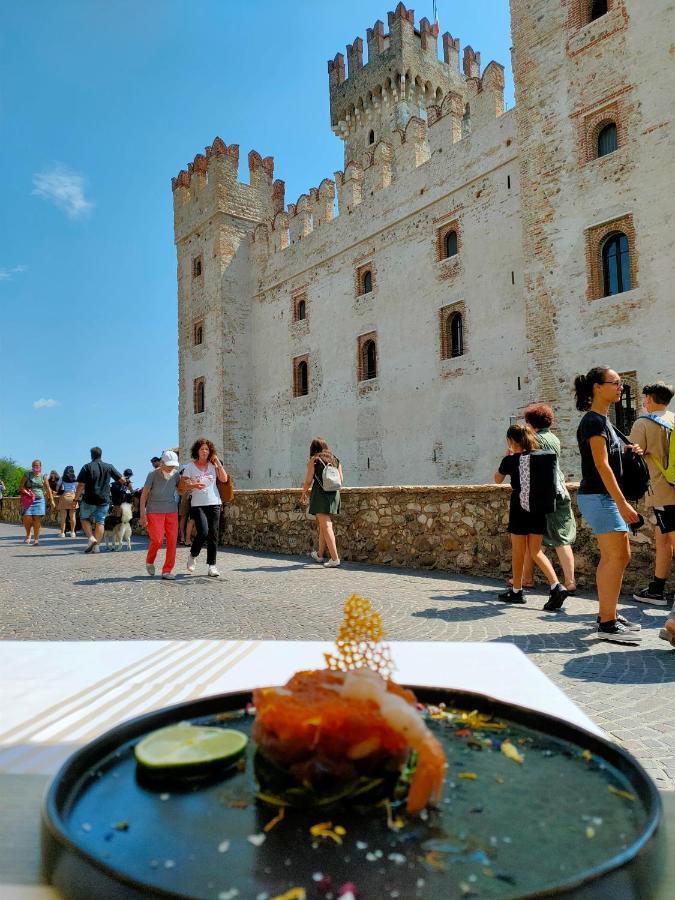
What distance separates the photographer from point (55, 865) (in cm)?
90

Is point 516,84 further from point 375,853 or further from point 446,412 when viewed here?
point 375,853

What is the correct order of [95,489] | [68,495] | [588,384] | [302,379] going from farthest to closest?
[302,379]
[68,495]
[95,489]
[588,384]


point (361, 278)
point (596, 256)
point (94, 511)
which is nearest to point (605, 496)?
point (94, 511)

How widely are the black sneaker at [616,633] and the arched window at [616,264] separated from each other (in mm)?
12095

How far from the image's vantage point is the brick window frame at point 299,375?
24.5 m

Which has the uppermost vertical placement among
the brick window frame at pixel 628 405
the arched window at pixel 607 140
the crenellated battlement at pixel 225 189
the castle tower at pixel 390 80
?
the castle tower at pixel 390 80

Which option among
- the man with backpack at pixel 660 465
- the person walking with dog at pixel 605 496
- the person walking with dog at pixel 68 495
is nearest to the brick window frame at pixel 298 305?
the person walking with dog at pixel 68 495

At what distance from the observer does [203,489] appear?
784cm

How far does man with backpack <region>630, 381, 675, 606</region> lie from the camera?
530 centimetres

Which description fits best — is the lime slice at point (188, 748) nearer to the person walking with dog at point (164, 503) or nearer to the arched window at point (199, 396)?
the person walking with dog at point (164, 503)

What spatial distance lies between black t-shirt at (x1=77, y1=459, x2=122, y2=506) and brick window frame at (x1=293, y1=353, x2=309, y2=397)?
13595mm

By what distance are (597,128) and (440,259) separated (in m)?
5.74

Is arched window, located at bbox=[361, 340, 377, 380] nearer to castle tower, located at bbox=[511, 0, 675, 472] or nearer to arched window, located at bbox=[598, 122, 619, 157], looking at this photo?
castle tower, located at bbox=[511, 0, 675, 472]

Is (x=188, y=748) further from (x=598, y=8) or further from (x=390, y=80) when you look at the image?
(x=390, y=80)
